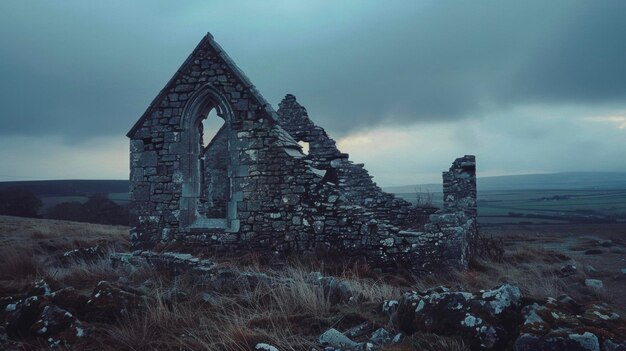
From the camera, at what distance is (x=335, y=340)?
166 inches

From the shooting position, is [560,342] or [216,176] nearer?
[560,342]

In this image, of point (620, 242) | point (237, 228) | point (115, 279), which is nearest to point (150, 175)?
point (237, 228)

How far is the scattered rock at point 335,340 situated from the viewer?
415cm

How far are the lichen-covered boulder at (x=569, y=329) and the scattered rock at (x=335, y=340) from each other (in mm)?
1470

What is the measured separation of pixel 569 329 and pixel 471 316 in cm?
76

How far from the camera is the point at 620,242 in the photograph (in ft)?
57.8

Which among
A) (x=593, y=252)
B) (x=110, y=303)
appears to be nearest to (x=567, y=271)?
(x=593, y=252)

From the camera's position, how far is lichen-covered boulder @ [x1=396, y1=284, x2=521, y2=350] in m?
3.72

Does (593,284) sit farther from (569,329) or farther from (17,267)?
(17,267)

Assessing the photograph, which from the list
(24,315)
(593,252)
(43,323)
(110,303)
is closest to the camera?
(43,323)

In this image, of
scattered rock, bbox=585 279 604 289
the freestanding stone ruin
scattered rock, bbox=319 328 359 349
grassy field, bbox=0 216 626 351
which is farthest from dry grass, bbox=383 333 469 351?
scattered rock, bbox=585 279 604 289

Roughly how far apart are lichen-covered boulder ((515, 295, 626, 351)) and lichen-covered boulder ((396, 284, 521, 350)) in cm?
17

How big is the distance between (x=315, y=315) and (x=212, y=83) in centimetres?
698

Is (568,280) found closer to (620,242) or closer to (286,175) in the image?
(286,175)
